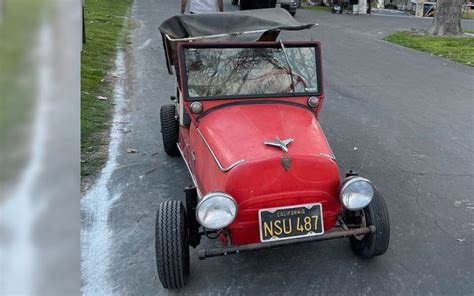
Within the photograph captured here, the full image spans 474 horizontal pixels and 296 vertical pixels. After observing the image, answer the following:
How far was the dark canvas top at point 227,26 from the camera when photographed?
12.1ft

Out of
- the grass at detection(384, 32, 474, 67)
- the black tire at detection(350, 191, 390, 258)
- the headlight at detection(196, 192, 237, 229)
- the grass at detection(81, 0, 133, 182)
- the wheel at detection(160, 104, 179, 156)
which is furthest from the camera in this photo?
the grass at detection(384, 32, 474, 67)

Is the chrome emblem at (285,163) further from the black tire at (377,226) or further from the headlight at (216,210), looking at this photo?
the black tire at (377,226)

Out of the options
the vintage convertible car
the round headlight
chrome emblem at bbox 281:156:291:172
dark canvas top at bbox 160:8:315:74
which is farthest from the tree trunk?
chrome emblem at bbox 281:156:291:172

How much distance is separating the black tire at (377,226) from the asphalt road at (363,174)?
17cm

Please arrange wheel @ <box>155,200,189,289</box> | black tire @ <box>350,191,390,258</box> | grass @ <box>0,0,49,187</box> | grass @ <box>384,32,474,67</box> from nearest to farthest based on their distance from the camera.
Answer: grass @ <box>0,0,49,187</box> < wheel @ <box>155,200,189,289</box> < black tire @ <box>350,191,390,258</box> < grass @ <box>384,32,474,67</box>

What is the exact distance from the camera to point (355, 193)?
9.14 ft

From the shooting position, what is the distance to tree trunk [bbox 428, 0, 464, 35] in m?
14.0

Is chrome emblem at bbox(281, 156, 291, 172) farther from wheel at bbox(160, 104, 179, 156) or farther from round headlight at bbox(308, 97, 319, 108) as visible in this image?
wheel at bbox(160, 104, 179, 156)

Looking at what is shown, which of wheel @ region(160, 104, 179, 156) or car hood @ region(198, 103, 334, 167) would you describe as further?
wheel @ region(160, 104, 179, 156)

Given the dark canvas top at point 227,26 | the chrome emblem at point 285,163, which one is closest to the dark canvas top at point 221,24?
the dark canvas top at point 227,26

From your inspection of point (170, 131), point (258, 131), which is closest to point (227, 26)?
point (258, 131)

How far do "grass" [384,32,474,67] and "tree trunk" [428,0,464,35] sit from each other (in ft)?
1.37

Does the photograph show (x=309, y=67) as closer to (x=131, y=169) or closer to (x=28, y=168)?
(x=131, y=169)

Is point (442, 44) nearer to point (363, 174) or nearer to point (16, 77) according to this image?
point (363, 174)
